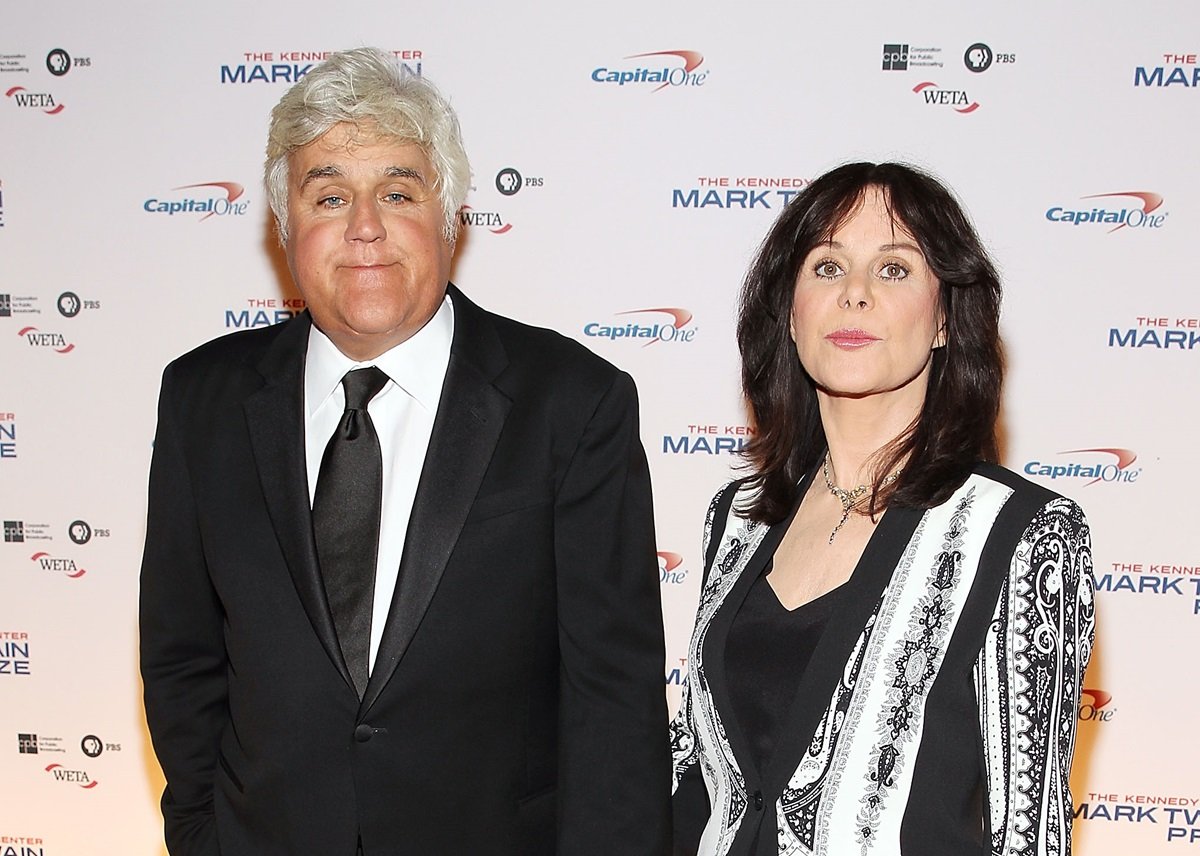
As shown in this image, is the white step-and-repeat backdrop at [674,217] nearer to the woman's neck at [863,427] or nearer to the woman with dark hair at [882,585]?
the woman with dark hair at [882,585]

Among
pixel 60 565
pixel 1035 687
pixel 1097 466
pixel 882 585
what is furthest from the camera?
pixel 60 565

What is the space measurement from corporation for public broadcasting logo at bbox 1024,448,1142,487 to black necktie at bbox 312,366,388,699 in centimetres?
205

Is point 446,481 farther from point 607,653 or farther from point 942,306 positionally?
point 942,306

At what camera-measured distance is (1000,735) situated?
143 cm

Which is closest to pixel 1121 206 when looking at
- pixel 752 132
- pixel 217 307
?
pixel 752 132

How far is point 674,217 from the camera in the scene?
9.37ft

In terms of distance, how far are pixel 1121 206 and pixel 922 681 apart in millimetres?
1857

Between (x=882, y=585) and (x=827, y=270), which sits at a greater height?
(x=827, y=270)

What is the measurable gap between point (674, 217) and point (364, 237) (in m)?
1.33

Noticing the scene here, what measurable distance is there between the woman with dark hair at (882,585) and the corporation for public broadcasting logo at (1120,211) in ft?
4.17

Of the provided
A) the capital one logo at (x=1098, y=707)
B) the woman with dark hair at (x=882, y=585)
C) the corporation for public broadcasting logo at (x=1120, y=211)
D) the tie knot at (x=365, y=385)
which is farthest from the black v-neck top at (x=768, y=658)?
the capital one logo at (x=1098, y=707)

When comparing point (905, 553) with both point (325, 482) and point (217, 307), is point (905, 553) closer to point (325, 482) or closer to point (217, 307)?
point (325, 482)

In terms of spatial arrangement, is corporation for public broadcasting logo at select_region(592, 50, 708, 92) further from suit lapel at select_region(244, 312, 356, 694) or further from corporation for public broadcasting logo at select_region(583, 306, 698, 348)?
suit lapel at select_region(244, 312, 356, 694)

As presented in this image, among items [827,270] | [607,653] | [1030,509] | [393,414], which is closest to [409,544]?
[393,414]
